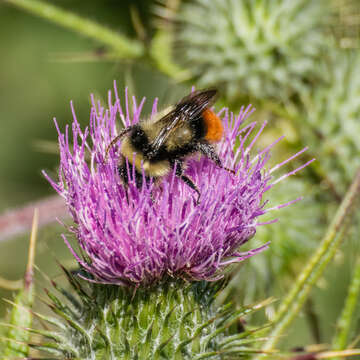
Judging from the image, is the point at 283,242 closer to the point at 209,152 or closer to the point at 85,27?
the point at 209,152

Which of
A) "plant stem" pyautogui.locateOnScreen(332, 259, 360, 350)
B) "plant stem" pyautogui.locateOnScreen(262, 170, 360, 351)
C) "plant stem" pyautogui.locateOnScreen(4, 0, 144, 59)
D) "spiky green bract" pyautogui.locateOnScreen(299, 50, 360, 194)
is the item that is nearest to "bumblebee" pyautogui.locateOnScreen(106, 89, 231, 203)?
"plant stem" pyautogui.locateOnScreen(262, 170, 360, 351)

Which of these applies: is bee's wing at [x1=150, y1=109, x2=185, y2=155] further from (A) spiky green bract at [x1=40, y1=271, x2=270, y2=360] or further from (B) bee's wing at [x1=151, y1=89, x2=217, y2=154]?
(A) spiky green bract at [x1=40, y1=271, x2=270, y2=360]

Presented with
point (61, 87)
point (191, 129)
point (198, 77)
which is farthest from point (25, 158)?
point (191, 129)

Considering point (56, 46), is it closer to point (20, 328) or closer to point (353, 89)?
point (353, 89)

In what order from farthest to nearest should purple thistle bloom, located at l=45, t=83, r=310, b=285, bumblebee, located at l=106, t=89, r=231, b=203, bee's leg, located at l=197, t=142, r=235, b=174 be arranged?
1. bee's leg, located at l=197, t=142, r=235, b=174
2. bumblebee, located at l=106, t=89, r=231, b=203
3. purple thistle bloom, located at l=45, t=83, r=310, b=285

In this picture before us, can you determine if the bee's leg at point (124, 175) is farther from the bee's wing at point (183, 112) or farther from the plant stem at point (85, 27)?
the plant stem at point (85, 27)
